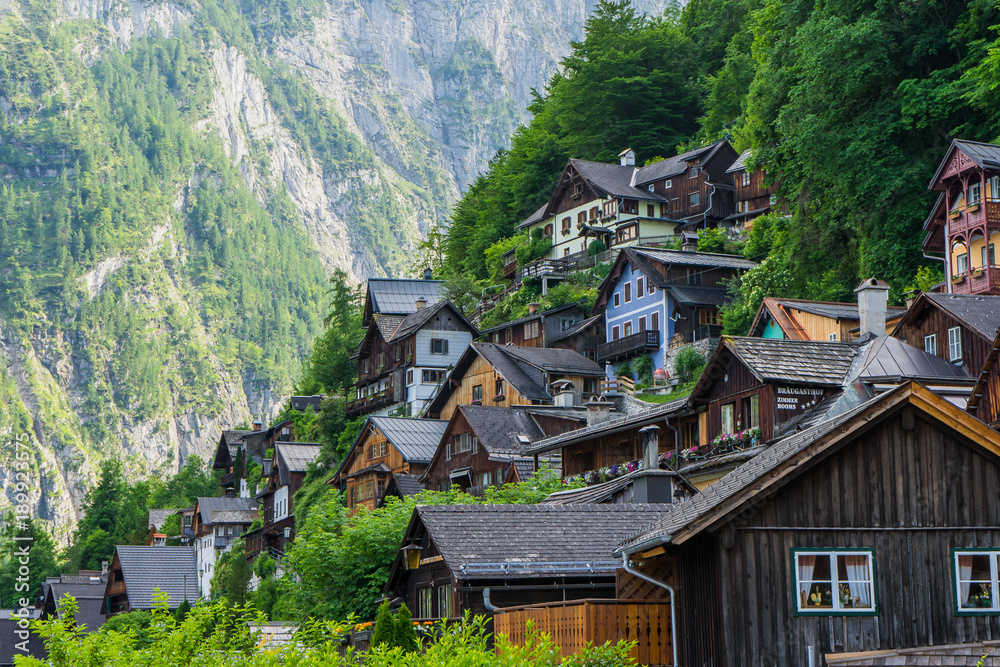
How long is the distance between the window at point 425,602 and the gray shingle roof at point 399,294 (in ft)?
216

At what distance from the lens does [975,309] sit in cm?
3984

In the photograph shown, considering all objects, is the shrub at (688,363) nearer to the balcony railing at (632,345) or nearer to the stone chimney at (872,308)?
the balcony railing at (632,345)

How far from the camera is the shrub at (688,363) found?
67812 mm

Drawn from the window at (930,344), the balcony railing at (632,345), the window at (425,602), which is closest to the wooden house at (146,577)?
the balcony railing at (632,345)

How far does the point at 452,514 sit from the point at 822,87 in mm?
38730

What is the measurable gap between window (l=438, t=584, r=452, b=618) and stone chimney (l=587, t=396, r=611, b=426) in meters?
21.9

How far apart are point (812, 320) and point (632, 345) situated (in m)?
22.6

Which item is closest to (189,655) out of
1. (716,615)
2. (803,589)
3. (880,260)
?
(716,615)

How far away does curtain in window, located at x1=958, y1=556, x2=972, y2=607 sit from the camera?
885 inches

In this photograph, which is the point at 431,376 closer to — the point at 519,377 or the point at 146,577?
the point at 519,377

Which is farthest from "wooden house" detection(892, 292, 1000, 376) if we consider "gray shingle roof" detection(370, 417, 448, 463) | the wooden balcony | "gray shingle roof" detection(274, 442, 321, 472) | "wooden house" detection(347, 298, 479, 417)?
"gray shingle roof" detection(274, 442, 321, 472)

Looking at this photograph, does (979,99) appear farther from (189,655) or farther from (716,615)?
(189,655)

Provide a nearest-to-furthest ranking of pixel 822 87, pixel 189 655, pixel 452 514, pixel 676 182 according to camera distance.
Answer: pixel 189 655, pixel 452 514, pixel 822 87, pixel 676 182

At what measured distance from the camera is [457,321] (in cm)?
8856
